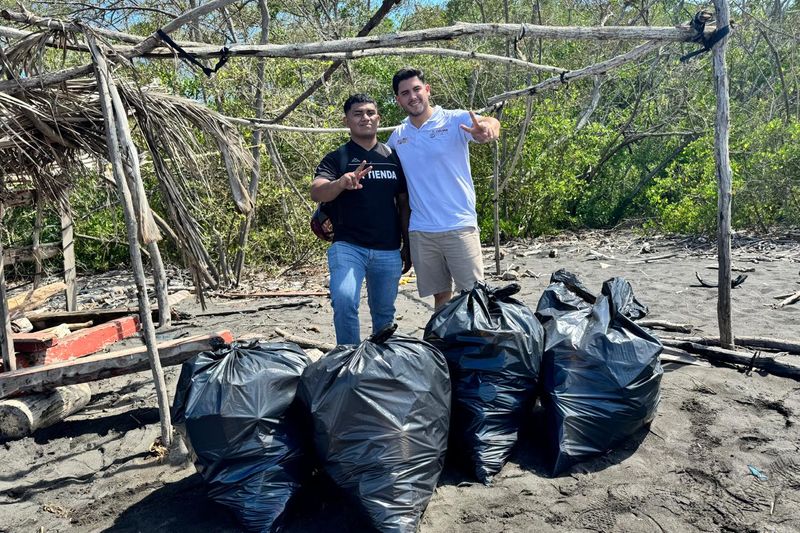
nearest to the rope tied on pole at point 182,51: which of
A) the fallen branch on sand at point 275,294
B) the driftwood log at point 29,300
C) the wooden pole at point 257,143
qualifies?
the driftwood log at point 29,300

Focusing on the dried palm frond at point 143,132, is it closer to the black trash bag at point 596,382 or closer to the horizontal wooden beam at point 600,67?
the black trash bag at point 596,382

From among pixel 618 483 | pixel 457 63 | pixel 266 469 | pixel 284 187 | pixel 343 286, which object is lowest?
pixel 618 483

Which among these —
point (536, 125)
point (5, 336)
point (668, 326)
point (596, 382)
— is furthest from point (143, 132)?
point (536, 125)

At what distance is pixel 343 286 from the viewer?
3469 millimetres

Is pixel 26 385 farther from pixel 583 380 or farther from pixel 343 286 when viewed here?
pixel 583 380

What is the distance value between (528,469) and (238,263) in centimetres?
674

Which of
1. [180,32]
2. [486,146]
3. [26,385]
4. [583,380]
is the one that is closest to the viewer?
[583,380]

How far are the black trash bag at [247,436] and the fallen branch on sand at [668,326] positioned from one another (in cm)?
313

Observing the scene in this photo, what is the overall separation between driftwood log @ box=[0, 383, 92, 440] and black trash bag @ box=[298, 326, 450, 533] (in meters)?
2.12

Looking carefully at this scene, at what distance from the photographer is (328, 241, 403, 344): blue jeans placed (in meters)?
3.48

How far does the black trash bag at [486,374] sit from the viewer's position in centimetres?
303

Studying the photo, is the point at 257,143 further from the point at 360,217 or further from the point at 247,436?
the point at 247,436

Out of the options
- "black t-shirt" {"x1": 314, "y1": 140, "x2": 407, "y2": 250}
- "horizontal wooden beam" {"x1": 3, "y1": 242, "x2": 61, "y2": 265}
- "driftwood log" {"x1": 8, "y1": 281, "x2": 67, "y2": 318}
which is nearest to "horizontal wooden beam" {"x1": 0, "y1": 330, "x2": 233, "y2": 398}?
"black t-shirt" {"x1": 314, "y1": 140, "x2": 407, "y2": 250}

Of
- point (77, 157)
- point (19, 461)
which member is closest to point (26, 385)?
point (19, 461)
